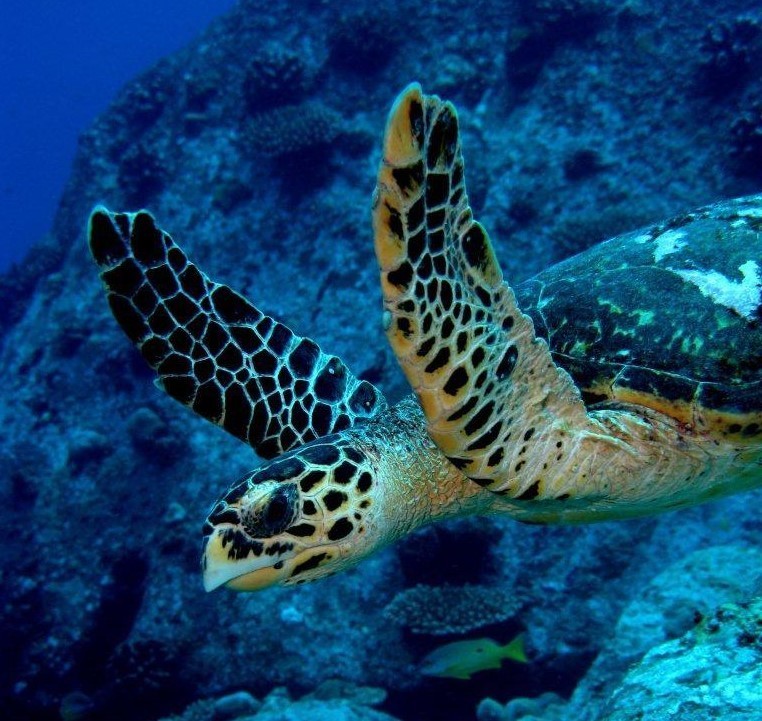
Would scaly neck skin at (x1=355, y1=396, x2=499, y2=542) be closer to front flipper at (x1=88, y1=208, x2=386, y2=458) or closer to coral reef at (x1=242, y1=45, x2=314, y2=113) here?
front flipper at (x1=88, y1=208, x2=386, y2=458)

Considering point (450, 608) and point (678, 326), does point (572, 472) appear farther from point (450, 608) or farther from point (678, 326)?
point (450, 608)

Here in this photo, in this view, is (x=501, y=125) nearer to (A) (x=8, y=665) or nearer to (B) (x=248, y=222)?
(B) (x=248, y=222)

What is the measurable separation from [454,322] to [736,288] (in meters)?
1.23

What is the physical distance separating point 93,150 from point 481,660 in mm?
9888

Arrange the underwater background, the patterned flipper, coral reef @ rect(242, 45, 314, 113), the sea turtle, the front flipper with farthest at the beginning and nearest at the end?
coral reef @ rect(242, 45, 314, 113) < the underwater background < the front flipper < the sea turtle < the patterned flipper

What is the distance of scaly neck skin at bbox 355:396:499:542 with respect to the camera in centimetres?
190

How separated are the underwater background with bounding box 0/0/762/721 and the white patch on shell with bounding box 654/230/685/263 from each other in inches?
50.5

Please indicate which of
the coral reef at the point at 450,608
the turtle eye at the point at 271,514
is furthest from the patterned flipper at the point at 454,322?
the coral reef at the point at 450,608

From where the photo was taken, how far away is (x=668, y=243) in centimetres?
232

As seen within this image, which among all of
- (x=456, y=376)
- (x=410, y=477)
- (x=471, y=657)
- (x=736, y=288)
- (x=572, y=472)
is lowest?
(x=471, y=657)

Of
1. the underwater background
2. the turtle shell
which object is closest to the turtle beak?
the underwater background

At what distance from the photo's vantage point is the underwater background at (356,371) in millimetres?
3928

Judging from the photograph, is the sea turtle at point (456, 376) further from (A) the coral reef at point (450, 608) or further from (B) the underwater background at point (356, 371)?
(A) the coral reef at point (450, 608)

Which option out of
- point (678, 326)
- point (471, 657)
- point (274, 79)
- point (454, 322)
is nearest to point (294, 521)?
point (454, 322)
